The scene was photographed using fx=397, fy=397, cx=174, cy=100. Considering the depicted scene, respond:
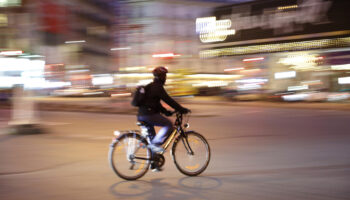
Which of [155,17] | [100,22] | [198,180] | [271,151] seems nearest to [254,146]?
[271,151]

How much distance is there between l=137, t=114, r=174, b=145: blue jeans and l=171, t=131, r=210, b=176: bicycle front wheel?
0.85 ft

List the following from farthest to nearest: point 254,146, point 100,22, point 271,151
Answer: point 100,22, point 254,146, point 271,151

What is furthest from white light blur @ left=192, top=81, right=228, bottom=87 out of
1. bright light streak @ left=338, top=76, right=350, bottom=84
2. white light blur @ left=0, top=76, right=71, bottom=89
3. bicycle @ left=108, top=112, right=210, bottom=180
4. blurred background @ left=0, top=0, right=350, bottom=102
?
bicycle @ left=108, top=112, right=210, bottom=180

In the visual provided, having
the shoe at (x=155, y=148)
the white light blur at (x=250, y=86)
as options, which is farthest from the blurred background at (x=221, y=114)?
the shoe at (x=155, y=148)

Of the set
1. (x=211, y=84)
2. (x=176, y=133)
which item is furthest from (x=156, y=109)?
(x=211, y=84)

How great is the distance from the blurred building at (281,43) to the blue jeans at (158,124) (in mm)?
23299

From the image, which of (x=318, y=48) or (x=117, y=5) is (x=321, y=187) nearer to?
(x=117, y=5)

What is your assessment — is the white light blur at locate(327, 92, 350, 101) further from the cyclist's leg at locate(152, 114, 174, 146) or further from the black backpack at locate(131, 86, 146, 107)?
the black backpack at locate(131, 86, 146, 107)

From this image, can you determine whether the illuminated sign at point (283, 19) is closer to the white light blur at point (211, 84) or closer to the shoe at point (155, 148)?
the white light blur at point (211, 84)

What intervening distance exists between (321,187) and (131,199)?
2.79 meters

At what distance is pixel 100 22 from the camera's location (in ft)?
285

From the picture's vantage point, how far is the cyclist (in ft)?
20.1

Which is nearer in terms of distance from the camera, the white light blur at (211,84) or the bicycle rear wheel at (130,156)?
the bicycle rear wheel at (130,156)

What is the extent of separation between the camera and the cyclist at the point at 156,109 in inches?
241
